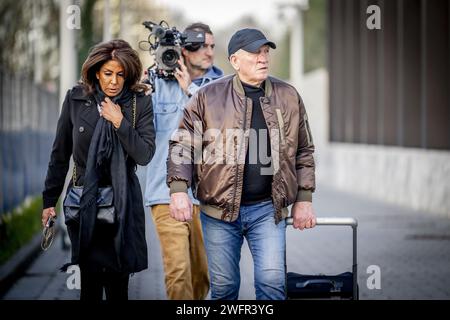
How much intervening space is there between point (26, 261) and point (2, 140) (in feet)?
9.70

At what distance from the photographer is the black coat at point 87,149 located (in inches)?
239

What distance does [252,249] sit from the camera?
6.31m

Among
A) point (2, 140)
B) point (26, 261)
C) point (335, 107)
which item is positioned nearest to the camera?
point (26, 261)

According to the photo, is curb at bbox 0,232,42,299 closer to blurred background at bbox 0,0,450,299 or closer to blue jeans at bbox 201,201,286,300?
blurred background at bbox 0,0,450,299

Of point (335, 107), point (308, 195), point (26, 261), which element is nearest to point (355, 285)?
point (308, 195)

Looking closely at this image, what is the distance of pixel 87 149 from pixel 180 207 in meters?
0.58

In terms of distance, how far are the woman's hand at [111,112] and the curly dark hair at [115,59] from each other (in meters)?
0.14

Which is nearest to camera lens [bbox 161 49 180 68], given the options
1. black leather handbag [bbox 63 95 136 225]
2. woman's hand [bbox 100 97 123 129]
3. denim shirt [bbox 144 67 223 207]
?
denim shirt [bbox 144 67 223 207]

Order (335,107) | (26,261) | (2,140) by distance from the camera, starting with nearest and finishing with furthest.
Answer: (26,261)
(2,140)
(335,107)

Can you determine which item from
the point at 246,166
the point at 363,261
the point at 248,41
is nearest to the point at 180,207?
the point at 246,166

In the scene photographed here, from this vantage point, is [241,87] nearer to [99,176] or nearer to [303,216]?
[303,216]

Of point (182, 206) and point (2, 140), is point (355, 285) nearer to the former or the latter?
point (182, 206)

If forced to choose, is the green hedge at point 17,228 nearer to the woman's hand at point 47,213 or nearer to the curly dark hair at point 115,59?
the woman's hand at point 47,213
